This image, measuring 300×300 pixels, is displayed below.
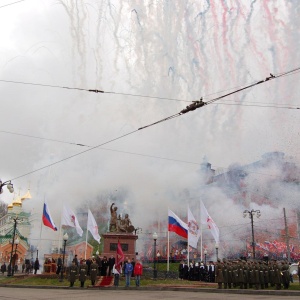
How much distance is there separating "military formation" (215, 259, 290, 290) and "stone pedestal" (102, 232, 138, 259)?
53.3 feet

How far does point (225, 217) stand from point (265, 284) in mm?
48402

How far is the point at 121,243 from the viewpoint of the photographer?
37875 mm

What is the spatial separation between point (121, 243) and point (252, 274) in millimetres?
18316

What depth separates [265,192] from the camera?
71312 millimetres

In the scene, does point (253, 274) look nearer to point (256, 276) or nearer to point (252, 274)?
point (252, 274)

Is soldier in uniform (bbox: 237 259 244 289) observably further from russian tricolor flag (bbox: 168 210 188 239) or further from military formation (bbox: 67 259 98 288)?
russian tricolor flag (bbox: 168 210 188 239)

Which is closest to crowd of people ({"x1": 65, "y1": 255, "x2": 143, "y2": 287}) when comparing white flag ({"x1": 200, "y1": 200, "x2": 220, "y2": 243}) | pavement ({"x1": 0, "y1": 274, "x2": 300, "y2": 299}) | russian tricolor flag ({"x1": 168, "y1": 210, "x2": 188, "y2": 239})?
pavement ({"x1": 0, "y1": 274, "x2": 300, "y2": 299})

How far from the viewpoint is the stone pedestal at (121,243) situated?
3736 centimetres

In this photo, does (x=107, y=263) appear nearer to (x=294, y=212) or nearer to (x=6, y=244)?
(x=294, y=212)

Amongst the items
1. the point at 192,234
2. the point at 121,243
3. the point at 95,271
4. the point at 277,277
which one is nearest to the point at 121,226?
the point at 121,243

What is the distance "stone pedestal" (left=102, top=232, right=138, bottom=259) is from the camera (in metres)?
37.4

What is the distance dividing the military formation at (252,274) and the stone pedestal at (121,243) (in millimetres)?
16240

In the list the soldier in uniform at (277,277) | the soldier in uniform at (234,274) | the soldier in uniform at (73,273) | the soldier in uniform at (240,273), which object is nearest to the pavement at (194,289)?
the soldier in uniform at (73,273)

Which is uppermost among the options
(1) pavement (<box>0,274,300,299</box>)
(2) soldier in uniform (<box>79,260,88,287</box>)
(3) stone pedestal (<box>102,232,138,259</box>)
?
(3) stone pedestal (<box>102,232,138,259</box>)
